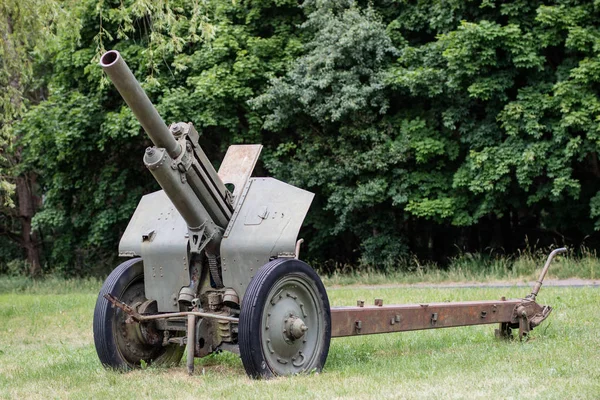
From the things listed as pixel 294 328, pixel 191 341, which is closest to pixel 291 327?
pixel 294 328

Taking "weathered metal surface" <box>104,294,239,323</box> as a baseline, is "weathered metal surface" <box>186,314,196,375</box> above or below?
below

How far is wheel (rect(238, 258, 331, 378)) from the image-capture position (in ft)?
21.3

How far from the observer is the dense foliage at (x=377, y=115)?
17.6 metres

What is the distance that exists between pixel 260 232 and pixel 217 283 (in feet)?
2.13

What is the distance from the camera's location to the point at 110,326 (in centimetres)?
737

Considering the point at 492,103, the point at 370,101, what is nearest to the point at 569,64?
the point at 492,103

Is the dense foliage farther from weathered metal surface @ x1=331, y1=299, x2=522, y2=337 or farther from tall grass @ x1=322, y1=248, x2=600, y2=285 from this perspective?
weathered metal surface @ x1=331, y1=299, x2=522, y2=337

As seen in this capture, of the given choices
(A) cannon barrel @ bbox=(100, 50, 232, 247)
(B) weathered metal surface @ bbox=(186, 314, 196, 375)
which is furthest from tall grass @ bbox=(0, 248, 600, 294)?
(B) weathered metal surface @ bbox=(186, 314, 196, 375)

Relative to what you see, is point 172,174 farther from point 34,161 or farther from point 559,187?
point 34,161

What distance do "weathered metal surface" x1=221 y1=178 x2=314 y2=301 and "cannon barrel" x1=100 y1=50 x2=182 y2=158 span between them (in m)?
0.89

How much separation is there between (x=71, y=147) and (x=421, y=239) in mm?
9444

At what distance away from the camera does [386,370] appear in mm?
7035

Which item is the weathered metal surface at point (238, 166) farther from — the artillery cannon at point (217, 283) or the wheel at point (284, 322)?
the wheel at point (284, 322)

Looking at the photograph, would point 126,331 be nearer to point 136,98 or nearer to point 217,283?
point 217,283
